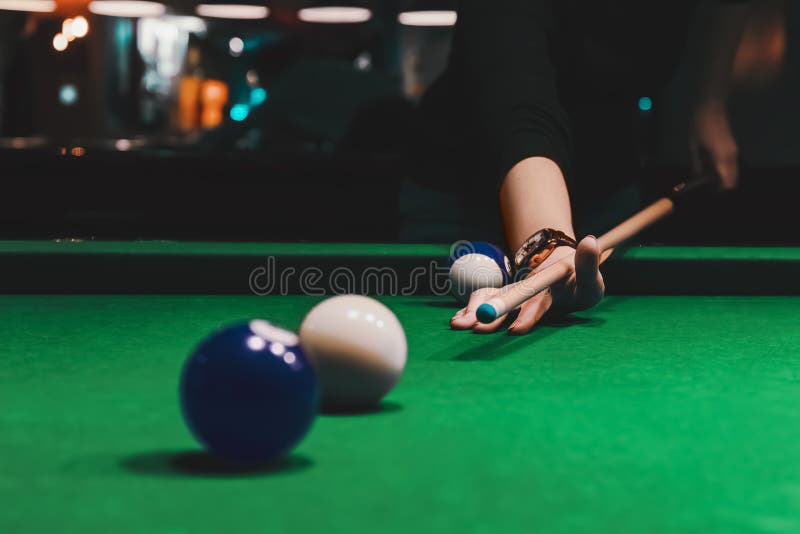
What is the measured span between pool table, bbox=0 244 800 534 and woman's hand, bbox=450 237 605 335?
0.04m

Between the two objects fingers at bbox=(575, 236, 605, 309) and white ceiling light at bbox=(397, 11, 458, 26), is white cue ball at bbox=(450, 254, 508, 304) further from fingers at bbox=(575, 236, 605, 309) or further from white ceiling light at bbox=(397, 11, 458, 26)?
white ceiling light at bbox=(397, 11, 458, 26)

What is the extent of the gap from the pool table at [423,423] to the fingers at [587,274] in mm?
65

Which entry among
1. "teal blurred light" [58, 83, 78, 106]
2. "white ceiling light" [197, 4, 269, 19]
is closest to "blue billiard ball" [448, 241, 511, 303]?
"white ceiling light" [197, 4, 269, 19]

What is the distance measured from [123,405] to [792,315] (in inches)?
68.0

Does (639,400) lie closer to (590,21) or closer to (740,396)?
(740,396)

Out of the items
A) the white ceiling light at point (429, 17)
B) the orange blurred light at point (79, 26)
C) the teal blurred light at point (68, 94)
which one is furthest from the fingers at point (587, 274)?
the teal blurred light at point (68, 94)

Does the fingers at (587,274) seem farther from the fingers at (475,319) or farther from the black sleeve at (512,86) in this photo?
the black sleeve at (512,86)

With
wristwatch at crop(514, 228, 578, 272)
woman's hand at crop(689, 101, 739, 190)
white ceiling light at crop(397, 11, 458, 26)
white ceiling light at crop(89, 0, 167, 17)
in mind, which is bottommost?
wristwatch at crop(514, 228, 578, 272)

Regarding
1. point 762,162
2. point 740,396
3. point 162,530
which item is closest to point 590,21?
point 740,396

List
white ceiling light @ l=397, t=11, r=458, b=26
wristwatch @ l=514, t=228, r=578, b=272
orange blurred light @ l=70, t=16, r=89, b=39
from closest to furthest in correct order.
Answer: wristwatch @ l=514, t=228, r=578, b=272, white ceiling light @ l=397, t=11, r=458, b=26, orange blurred light @ l=70, t=16, r=89, b=39

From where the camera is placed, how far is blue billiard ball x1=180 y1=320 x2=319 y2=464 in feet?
4.05

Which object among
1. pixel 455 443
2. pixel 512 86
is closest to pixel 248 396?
pixel 455 443

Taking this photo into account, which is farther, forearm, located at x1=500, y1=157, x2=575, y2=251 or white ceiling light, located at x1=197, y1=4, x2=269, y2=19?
white ceiling light, located at x1=197, y1=4, x2=269, y2=19

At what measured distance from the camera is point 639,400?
1626 mm
